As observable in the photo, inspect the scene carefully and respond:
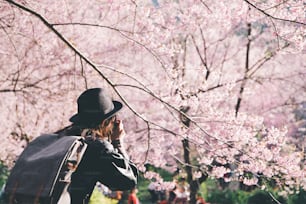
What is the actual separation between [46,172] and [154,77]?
11.3 meters

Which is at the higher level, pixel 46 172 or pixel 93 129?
pixel 93 129

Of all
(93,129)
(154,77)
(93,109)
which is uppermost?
(154,77)

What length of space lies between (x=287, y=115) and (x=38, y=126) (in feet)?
40.5

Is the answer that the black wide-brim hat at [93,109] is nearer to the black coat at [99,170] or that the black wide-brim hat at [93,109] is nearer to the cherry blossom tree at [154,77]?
the black coat at [99,170]

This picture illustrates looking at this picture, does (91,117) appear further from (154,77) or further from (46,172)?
(154,77)

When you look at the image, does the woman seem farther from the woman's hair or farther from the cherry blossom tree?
the cherry blossom tree

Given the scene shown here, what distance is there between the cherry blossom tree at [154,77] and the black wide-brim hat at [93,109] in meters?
1.61

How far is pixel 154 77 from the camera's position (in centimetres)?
1394

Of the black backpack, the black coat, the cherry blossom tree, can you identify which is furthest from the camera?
the cherry blossom tree

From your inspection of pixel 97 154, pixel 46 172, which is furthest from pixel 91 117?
pixel 46 172

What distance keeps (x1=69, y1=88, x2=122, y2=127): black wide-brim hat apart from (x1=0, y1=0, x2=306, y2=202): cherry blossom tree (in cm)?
161

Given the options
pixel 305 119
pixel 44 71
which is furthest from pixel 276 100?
pixel 44 71

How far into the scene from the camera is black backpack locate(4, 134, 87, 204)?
2.65m

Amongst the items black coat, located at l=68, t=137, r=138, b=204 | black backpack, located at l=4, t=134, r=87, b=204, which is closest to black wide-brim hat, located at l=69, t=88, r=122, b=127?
black coat, located at l=68, t=137, r=138, b=204
